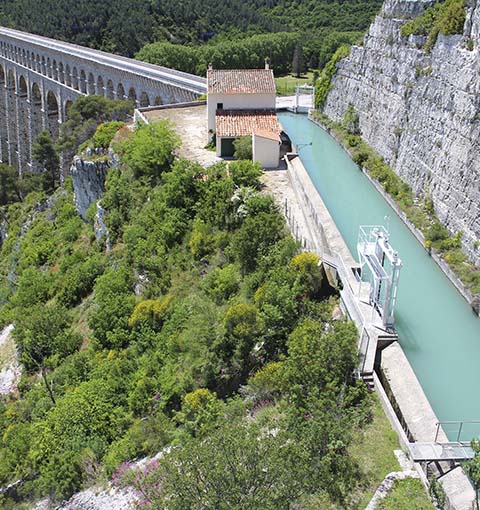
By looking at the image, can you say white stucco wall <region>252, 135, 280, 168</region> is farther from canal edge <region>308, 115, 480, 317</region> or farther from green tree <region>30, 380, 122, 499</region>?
green tree <region>30, 380, 122, 499</region>

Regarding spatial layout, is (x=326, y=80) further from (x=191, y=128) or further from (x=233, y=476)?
(x=233, y=476)

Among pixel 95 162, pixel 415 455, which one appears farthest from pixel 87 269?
pixel 415 455

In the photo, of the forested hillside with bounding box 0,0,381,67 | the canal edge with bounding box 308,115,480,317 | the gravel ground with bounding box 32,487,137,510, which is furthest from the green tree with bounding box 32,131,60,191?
the forested hillside with bounding box 0,0,381,67

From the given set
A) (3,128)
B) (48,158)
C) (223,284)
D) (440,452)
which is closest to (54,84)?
(3,128)

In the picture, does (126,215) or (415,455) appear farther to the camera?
(126,215)

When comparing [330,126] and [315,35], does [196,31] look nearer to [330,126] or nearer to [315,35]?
[315,35]

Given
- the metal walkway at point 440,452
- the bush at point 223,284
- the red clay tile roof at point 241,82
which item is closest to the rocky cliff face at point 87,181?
the red clay tile roof at point 241,82
